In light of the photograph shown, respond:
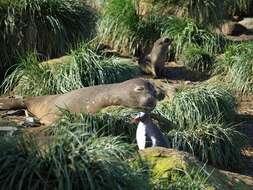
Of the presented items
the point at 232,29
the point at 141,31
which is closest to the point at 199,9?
the point at 141,31

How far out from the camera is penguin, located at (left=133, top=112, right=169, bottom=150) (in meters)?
7.39

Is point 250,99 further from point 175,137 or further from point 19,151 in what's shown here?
point 19,151

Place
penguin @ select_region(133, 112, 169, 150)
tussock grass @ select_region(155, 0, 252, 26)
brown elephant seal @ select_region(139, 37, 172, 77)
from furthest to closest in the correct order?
tussock grass @ select_region(155, 0, 252, 26) < brown elephant seal @ select_region(139, 37, 172, 77) < penguin @ select_region(133, 112, 169, 150)

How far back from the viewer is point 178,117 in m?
9.88

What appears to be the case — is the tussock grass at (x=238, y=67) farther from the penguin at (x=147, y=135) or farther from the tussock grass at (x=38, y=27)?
the penguin at (x=147, y=135)

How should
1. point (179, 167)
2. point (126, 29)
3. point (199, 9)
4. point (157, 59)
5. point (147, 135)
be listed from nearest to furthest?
point (179, 167) < point (147, 135) < point (157, 59) < point (126, 29) < point (199, 9)

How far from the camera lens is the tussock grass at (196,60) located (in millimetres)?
13648

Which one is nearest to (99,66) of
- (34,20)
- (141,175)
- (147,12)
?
(34,20)

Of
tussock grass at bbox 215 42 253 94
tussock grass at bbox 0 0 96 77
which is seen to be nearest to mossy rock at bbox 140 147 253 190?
tussock grass at bbox 0 0 96 77

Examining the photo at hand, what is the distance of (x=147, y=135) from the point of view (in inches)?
294

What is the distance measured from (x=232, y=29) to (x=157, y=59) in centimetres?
487

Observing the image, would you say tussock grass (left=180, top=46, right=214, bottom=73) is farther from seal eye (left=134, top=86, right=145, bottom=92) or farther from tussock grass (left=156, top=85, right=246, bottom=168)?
seal eye (left=134, top=86, right=145, bottom=92)

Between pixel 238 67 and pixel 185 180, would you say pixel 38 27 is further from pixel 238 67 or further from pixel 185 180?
pixel 185 180

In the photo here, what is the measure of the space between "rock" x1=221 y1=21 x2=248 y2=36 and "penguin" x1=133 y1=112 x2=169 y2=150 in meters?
9.45
